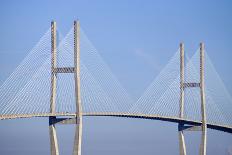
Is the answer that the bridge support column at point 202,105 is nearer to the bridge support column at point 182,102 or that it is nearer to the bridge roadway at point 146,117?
the bridge roadway at point 146,117

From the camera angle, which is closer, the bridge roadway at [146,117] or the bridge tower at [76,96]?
the bridge roadway at [146,117]

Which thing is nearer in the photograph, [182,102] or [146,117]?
[146,117]

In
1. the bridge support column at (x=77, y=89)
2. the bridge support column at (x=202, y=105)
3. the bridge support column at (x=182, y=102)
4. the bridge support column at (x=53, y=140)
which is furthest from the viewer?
the bridge support column at (x=182, y=102)

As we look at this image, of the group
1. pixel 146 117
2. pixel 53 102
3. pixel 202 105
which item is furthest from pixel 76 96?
pixel 202 105

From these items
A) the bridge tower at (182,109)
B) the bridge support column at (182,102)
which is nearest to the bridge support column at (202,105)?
the bridge tower at (182,109)

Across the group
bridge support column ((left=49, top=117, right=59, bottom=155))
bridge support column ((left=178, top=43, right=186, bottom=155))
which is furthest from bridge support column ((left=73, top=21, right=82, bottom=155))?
bridge support column ((left=178, top=43, right=186, bottom=155))

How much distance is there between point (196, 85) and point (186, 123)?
2939mm

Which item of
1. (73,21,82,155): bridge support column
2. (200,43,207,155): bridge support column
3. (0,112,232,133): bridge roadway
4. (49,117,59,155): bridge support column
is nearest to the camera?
(0,112,232,133): bridge roadway

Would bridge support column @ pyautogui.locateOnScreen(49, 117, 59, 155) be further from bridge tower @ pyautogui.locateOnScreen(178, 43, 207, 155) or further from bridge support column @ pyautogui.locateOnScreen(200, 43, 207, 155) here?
bridge support column @ pyautogui.locateOnScreen(200, 43, 207, 155)

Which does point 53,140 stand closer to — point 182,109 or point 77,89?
point 77,89

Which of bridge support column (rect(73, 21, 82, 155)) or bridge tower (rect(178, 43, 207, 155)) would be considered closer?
bridge support column (rect(73, 21, 82, 155))

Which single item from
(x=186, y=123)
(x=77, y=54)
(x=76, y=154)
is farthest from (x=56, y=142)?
(x=186, y=123)

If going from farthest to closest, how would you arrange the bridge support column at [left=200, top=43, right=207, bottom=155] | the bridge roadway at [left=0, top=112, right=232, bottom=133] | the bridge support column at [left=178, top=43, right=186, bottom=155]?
the bridge support column at [left=178, top=43, right=186, bottom=155] → the bridge support column at [left=200, top=43, right=207, bottom=155] → the bridge roadway at [left=0, top=112, right=232, bottom=133]

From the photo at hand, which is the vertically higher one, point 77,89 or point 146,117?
point 77,89
